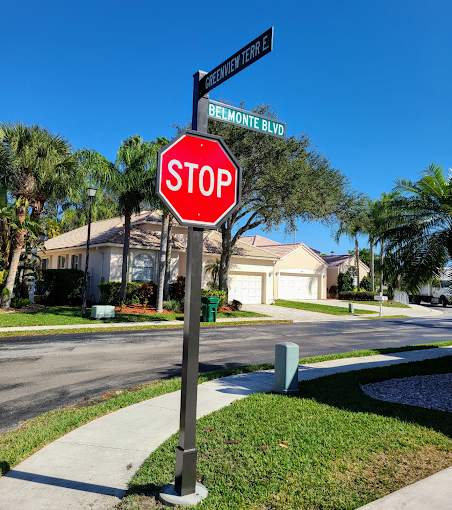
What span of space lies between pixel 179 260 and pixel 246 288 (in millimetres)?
5892

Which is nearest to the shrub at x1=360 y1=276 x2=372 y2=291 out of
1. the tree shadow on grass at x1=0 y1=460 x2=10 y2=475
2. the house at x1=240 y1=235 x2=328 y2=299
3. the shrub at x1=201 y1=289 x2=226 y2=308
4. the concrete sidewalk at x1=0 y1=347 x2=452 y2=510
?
the house at x1=240 y1=235 x2=328 y2=299

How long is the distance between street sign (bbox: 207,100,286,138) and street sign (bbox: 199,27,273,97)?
18 centimetres

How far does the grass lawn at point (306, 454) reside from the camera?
3764mm

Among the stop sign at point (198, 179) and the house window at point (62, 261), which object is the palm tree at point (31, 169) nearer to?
the house window at point (62, 261)

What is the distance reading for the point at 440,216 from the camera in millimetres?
10148

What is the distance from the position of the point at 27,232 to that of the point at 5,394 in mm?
15437

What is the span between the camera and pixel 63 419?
19.5 ft

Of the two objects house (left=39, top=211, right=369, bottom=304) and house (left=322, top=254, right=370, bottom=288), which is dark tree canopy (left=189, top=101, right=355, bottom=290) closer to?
house (left=39, top=211, right=369, bottom=304)

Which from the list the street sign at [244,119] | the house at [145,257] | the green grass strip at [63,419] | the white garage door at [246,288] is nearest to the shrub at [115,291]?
the house at [145,257]

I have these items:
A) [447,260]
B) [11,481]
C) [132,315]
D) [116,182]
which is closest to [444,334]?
[447,260]

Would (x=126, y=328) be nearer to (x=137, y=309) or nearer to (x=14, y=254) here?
(x=137, y=309)

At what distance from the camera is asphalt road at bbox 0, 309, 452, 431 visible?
7.46 metres

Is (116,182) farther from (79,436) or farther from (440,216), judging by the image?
(79,436)

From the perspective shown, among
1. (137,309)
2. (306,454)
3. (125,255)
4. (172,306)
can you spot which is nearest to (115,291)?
(137,309)
